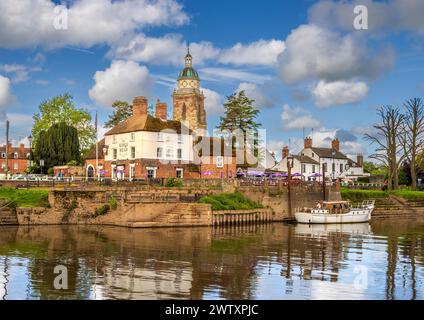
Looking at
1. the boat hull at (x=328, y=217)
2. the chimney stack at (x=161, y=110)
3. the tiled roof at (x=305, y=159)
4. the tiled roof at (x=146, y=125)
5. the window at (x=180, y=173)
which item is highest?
the chimney stack at (x=161, y=110)

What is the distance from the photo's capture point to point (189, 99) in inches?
3391

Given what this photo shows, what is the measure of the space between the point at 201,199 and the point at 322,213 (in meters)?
12.0

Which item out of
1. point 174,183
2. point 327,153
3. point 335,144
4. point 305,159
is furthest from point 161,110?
point 335,144

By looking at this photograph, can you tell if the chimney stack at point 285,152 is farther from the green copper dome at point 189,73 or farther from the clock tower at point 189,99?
the green copper dome at point 189,73

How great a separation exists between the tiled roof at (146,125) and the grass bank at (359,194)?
2002cm

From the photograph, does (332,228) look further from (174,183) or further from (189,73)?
(189,73)

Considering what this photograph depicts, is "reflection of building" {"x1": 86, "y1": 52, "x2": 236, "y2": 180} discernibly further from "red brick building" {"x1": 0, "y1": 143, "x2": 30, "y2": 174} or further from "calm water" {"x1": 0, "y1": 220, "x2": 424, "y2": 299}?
"red brick building" {"x1": 0, "y1": 143, "x2": 30, "y2": 174}

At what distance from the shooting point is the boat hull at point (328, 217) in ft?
161

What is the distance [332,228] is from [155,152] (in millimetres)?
22609

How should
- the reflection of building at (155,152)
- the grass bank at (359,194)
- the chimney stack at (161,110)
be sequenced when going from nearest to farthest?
the grass bank at (359,194)
the reflection of building at (155,152)
the chimney stack at (161,110)

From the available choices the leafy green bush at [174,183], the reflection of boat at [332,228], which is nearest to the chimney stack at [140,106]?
the leafy green bush at [174,183]

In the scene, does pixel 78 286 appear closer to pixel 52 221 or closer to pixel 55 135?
pixel 52 221

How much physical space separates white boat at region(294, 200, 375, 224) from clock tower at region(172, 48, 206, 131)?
37737 mm

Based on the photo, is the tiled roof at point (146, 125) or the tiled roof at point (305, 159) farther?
the tiled roof at point (305, 159)
